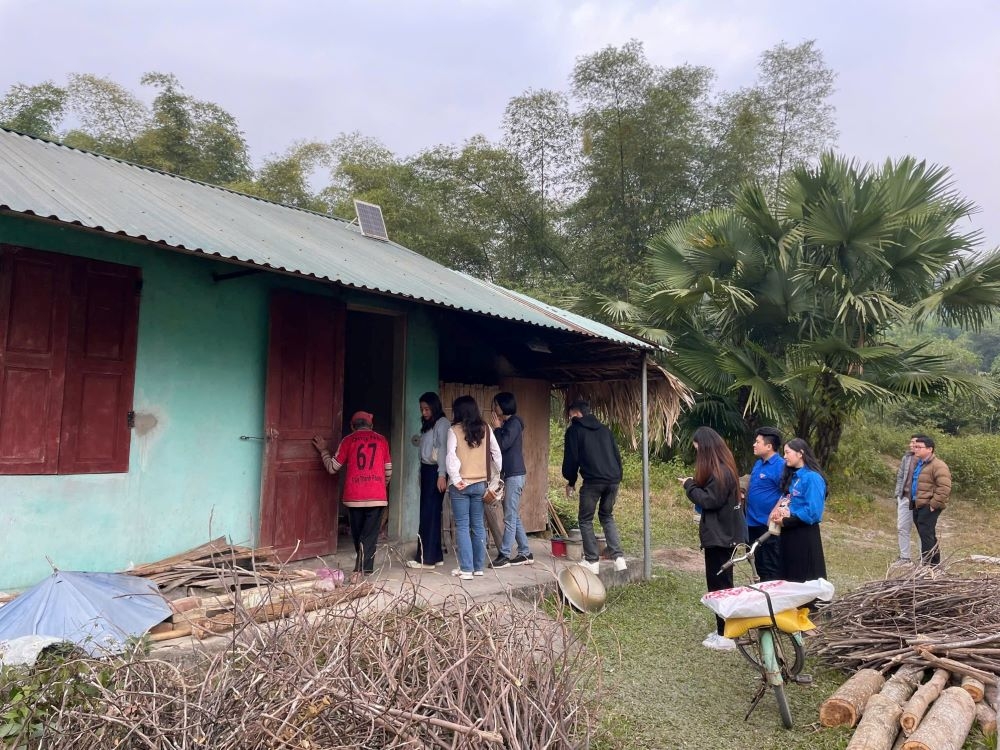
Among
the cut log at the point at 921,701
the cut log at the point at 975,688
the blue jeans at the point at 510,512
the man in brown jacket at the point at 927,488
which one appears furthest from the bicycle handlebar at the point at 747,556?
the man in brown jacket at the point at 927,488

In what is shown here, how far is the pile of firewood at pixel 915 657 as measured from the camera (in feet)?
10.5

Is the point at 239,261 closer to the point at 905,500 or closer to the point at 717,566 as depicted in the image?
the point at 717,566

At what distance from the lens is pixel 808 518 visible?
4535 mm

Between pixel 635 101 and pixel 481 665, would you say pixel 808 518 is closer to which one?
pixel 481 665

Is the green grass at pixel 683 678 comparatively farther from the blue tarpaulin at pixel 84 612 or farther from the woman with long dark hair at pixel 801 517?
the blue tarpaulin at pixel 84 612

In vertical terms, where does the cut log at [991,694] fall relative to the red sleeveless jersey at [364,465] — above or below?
below

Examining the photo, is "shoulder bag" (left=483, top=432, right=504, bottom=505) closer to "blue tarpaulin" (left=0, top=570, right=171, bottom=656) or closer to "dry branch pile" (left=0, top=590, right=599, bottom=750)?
"blue tarpaulin" (left=0, top=570, right=171, bottom=656)

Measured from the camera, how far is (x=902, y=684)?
363 cm

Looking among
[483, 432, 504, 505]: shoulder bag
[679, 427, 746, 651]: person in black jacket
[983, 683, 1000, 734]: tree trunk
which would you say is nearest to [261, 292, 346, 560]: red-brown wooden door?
[483, 432, 504, 505]: shoulder bag

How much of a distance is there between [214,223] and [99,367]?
1.25m

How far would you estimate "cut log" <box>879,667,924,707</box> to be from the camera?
3474 millimetres

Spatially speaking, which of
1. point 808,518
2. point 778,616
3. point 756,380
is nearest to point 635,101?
point 756,380

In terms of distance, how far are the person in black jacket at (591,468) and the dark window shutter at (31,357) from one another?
3.91m

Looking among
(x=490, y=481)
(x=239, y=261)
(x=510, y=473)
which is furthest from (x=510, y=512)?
(x=239, y=261)
